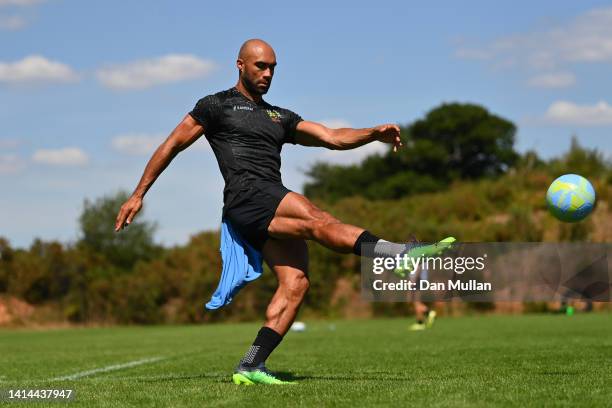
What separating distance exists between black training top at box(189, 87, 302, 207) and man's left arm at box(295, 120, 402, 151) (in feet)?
1.03

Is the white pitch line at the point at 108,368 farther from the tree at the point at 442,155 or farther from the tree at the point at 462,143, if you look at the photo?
the tree at the point at 462,143

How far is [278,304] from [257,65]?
1998 millimetres

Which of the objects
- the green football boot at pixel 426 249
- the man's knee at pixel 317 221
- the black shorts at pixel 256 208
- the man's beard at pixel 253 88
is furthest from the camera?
the man's beard at pixel 253 88

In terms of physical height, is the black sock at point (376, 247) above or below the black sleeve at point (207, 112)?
below

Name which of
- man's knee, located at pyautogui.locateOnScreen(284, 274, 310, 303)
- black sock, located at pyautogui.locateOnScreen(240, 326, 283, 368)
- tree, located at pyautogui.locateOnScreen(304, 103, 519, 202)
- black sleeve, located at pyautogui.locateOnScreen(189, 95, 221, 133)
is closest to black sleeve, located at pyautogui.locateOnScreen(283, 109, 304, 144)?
black sleeve, located at pyautogui.locateOnScreen(189, 95, 221, 133)

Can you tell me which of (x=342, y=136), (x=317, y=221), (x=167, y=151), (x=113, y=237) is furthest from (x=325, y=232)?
(x=113, y=237)

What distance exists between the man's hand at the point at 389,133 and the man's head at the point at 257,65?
3.33 ft

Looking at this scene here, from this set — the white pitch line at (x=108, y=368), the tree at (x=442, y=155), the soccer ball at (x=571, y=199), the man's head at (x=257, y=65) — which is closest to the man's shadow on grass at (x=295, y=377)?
the white pitch line at (x=108, y=368)

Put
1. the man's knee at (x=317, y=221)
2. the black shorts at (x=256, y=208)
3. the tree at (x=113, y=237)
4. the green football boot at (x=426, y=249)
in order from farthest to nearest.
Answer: the tree at (x=113, y=237) → the black shorts at (x=256, y=208) → the man's knee at (x=317, y=221) → the green football boot at (x=426, y=249)

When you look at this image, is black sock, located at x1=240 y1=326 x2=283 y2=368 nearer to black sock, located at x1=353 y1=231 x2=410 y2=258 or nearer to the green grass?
the green grass

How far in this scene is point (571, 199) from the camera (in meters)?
8.78

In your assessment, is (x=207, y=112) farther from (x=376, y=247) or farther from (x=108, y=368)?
(x=108, y=368)

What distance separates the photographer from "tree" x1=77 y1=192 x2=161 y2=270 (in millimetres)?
57281

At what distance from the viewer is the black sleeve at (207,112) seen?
7.49 meters
